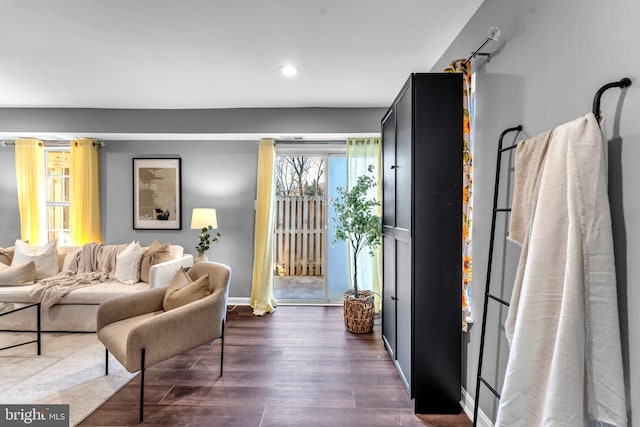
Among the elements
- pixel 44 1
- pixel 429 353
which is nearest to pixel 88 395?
pixel 429 353

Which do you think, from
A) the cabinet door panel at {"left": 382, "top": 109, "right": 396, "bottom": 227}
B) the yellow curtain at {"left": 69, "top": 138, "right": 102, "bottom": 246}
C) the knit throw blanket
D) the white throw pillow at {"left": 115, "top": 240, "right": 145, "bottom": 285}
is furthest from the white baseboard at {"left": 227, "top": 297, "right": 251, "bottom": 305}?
the cabinet door panel at {"left": 382, "top": 109, "right": 396, "bottom": 227}

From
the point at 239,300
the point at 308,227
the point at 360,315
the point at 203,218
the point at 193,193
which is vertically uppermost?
the point at 193,193

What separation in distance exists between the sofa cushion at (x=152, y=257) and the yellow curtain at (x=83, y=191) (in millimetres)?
1154

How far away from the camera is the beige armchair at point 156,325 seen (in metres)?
2.03

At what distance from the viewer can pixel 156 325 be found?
2.09 metres

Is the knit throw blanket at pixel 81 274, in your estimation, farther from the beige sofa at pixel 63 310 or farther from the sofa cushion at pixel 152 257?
the sofa cushion at pixel 152 257

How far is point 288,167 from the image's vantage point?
15.2 feet

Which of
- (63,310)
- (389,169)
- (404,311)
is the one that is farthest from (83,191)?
(404,311)

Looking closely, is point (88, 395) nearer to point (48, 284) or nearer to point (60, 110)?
point (48, 284)

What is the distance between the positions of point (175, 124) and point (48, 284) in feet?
7.21

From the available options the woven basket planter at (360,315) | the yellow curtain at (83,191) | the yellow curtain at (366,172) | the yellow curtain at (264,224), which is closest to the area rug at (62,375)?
the yellow curtain at (83,191)

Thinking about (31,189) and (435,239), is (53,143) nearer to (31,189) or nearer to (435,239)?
(31,189)

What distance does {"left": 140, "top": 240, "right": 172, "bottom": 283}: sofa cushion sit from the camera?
143 inches

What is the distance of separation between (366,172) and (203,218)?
2.13 metres
